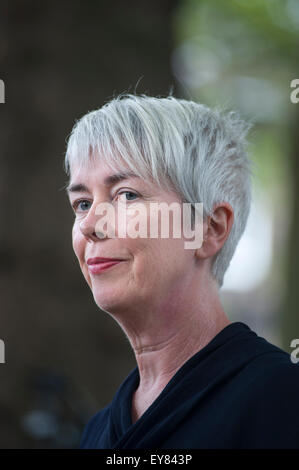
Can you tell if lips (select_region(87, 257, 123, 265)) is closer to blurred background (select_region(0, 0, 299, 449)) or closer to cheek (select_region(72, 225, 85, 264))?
cheek (select_region(72, 225, 85, 264))

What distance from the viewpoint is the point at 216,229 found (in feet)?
7.32

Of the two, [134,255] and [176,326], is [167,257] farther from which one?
[176,326]

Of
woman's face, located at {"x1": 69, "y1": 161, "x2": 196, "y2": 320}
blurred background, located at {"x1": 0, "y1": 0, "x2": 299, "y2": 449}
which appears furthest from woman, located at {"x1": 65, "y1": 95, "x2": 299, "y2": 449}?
blurred background, located at {"x1": 0, "y1": 0, "x2": 299, "y2": 449}

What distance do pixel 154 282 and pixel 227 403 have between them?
1.56 ft

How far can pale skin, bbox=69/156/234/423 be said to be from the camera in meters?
2.11

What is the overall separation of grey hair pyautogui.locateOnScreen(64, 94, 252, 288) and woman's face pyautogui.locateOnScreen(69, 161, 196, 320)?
5 cm

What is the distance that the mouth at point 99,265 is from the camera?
214 cm

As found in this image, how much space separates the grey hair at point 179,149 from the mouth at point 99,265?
317 mm

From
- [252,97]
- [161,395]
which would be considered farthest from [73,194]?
[252,97]

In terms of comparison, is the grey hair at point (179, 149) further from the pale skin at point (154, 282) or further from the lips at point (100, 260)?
the lips at point (100, 260)

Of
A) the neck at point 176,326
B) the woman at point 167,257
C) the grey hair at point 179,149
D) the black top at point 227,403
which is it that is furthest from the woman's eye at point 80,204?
the black top at point 227,403

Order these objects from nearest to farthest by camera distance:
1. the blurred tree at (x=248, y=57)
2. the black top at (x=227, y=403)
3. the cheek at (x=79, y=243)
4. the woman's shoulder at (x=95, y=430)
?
the black top at (x=227, y=403), the cheek at (x=79, y=243), the woman's shoulder at (x=95, y=430), the blurred tree at (x=248, y=57)

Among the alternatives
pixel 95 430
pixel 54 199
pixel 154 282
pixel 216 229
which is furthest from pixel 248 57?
pixel 154 282
